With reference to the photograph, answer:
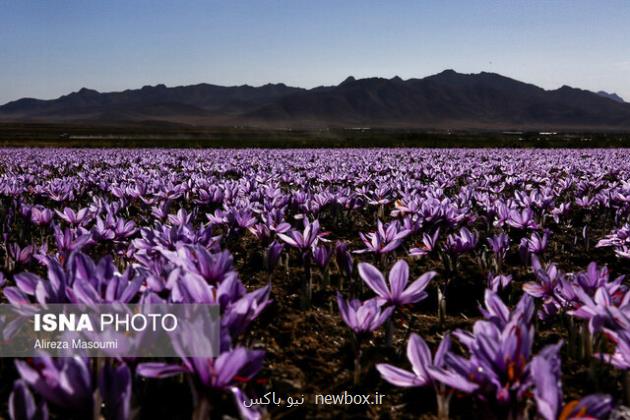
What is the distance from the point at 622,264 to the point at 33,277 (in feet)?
14.8

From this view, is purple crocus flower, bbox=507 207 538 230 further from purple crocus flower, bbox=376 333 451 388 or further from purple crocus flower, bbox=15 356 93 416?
purple crocus flower, bbox=15 356 93 416

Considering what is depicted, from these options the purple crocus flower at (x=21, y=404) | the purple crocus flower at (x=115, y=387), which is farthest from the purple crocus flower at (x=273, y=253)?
the purple crocus flower at (x=21, y=404)

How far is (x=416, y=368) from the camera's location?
1455mm

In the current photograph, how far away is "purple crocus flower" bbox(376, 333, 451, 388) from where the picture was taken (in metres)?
1.42

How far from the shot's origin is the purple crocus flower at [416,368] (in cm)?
142

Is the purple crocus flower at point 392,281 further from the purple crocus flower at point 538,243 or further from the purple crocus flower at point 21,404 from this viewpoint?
the purple crocus flower at point 538,243

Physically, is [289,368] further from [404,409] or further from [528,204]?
[528,204]

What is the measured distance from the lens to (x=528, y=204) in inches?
182

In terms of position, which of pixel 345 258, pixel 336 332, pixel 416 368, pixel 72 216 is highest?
pixel 72 216

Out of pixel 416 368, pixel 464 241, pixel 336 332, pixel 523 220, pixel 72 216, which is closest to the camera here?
pixel 416 368

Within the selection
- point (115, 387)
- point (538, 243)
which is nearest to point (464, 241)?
point (538, 243)

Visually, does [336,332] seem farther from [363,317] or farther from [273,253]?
[363,317]

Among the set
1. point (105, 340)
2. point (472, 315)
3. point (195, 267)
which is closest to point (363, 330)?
point (195, 267)

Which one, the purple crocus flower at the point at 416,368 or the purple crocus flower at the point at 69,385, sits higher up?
the purple crocus flower at the point at 69,385
